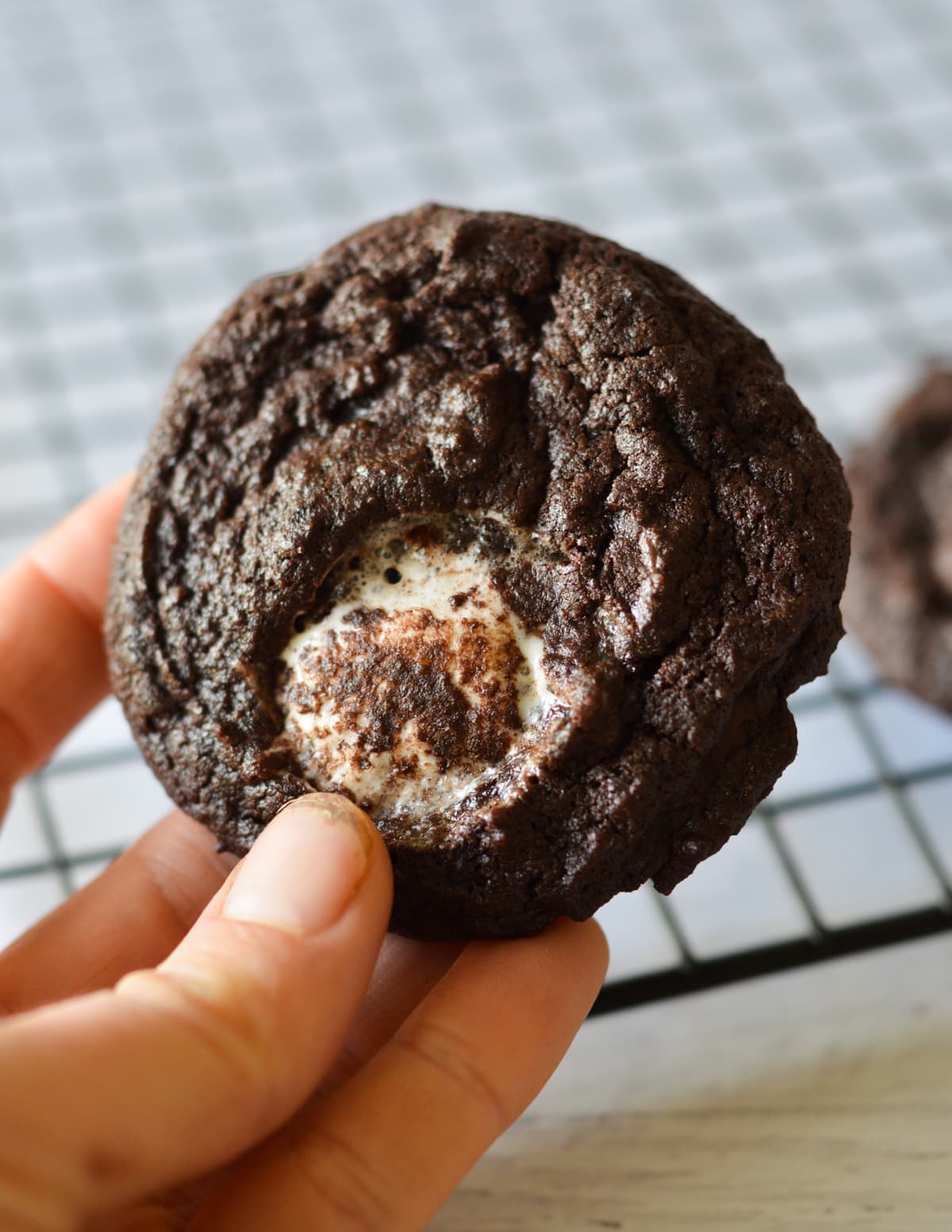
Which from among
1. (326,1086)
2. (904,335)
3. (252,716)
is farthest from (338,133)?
(326,1086)

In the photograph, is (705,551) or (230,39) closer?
(705,551)

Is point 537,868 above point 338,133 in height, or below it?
below

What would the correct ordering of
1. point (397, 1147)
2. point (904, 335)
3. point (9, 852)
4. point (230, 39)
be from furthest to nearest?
point (230, 39)
point (904, 335)
point (9, 852)
point (397, 1147)

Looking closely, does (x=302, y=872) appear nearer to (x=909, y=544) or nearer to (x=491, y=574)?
(x=491, y=574)

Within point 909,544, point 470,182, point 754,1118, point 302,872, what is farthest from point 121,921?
point 470,182

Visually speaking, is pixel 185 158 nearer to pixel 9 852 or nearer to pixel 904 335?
pixel 904 335

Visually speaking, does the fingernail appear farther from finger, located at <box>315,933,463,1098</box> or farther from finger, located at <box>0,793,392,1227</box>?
finger, located at <box>315,933,463,1098</box>

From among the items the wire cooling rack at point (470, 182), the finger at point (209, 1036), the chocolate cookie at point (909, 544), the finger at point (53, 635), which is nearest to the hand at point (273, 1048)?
the finger at point (209, 1036)
